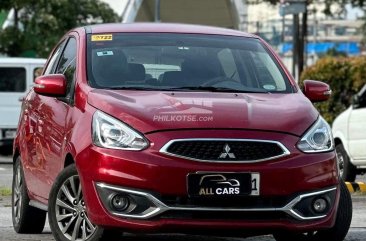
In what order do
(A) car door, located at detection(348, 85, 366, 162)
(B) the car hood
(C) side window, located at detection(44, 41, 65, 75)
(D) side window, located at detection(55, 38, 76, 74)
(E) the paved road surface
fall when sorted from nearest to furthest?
(B) the car hood → (D) side window, located at detection(55, 38, 76, 74) → (E) the paved road surface → (C) side window, located at detection(44, 41, 65, 75) → (A) car door, located at detection(348, 85, 366, 162)

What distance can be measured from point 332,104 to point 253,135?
792 inches

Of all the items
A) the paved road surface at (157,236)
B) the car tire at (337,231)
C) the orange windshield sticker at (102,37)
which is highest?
the orange windshield sticker at (102,37)

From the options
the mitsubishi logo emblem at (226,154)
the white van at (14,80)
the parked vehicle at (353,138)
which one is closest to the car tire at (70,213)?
the mitsubishi logo emblem at (226,154)

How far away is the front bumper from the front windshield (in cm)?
101

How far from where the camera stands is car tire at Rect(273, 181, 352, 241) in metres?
8.52

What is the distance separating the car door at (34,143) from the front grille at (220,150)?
1665 millimetres

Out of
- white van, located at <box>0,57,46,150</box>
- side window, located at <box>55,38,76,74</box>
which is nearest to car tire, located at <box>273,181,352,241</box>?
side window, located at <box>55,38,76,74</box>

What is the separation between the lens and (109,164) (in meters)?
7.64

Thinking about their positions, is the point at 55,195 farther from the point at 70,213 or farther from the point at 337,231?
the point at 337,231

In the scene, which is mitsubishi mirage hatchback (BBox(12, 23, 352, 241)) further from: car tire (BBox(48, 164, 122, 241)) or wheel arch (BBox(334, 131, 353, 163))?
wheel arch (BBox(334, 131, 353, 163))

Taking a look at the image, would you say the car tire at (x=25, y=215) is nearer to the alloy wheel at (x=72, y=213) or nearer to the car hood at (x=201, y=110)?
the alloy wheel at (x=72, y=213)

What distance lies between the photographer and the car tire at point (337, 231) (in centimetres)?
852

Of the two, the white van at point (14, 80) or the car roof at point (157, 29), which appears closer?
the car roof at point (157, 29)

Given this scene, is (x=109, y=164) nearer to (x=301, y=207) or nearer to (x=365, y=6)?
(x=301, y=207)
